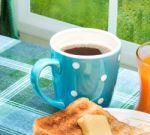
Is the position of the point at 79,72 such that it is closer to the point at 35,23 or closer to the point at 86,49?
the point at 86,49

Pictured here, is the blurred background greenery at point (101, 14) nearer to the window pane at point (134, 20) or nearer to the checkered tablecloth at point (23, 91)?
the window pane at point (134, 20)

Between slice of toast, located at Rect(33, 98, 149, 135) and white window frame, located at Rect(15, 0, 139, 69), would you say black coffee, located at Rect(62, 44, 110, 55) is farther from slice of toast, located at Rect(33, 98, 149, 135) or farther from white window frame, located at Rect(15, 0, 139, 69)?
white window frame, located at Rect(15, 0, 139, 69)

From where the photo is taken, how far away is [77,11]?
1904mm

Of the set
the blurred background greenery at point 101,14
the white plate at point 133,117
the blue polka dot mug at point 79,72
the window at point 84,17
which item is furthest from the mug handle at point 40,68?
the blurred background greenery at point 101,14

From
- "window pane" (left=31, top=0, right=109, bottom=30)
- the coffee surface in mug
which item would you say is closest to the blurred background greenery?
"window pane" (left=31, top=0, right=109, bottom=30)

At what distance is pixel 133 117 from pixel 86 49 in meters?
0.17

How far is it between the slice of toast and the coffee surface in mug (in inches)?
3.8

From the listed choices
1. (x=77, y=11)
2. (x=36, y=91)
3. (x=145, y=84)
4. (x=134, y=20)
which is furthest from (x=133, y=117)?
(x=77, y=11)

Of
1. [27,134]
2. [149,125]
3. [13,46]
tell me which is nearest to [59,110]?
[27,134]

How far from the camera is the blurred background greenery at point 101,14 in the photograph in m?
1.78

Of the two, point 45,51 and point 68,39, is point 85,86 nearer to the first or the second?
point 68,39

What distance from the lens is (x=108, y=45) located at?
3.22ft

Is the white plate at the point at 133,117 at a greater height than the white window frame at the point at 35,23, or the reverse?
the white plate at the point at 133,117

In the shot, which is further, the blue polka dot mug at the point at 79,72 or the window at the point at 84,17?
the window at the point at 84,17
